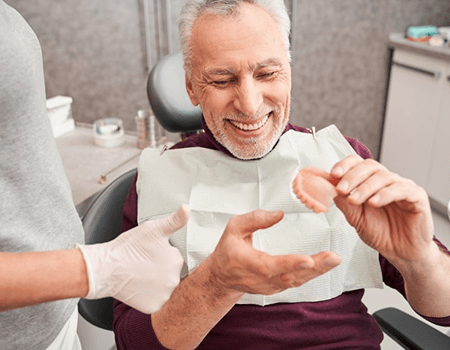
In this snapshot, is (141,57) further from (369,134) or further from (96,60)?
(369,134)

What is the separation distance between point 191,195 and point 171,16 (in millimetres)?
2444

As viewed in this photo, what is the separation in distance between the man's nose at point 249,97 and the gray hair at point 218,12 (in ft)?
0.51

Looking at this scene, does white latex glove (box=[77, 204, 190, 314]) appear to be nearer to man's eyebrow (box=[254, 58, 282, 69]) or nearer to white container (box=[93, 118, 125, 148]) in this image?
man's eyebrow (box=[254, 58, 282, 69])

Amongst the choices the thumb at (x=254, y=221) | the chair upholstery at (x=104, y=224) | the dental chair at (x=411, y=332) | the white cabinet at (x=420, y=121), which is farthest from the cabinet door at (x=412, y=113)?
the thumb at (x=254, y=221)

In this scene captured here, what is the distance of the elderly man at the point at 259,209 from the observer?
986mm

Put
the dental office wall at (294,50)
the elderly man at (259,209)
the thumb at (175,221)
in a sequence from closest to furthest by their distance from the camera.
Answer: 1. the thumb at (175,221)
2. the elderly man at (259,209)
3. the dental office wall at (294,50)

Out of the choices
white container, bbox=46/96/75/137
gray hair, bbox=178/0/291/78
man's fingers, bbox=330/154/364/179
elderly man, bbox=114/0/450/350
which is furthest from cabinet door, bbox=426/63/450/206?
white container, bbox=46/96/75/137

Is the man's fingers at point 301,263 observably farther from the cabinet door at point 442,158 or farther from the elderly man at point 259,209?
the cabinet door at point 442,158

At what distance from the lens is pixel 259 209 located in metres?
1.10

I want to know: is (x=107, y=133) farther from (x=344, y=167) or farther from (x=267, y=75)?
(x=344, y=167)

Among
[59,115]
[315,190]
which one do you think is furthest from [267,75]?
[59,115]

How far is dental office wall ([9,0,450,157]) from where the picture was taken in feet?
10.9

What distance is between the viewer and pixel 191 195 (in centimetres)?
129

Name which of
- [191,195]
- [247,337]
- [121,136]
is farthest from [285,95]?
[121,136]
